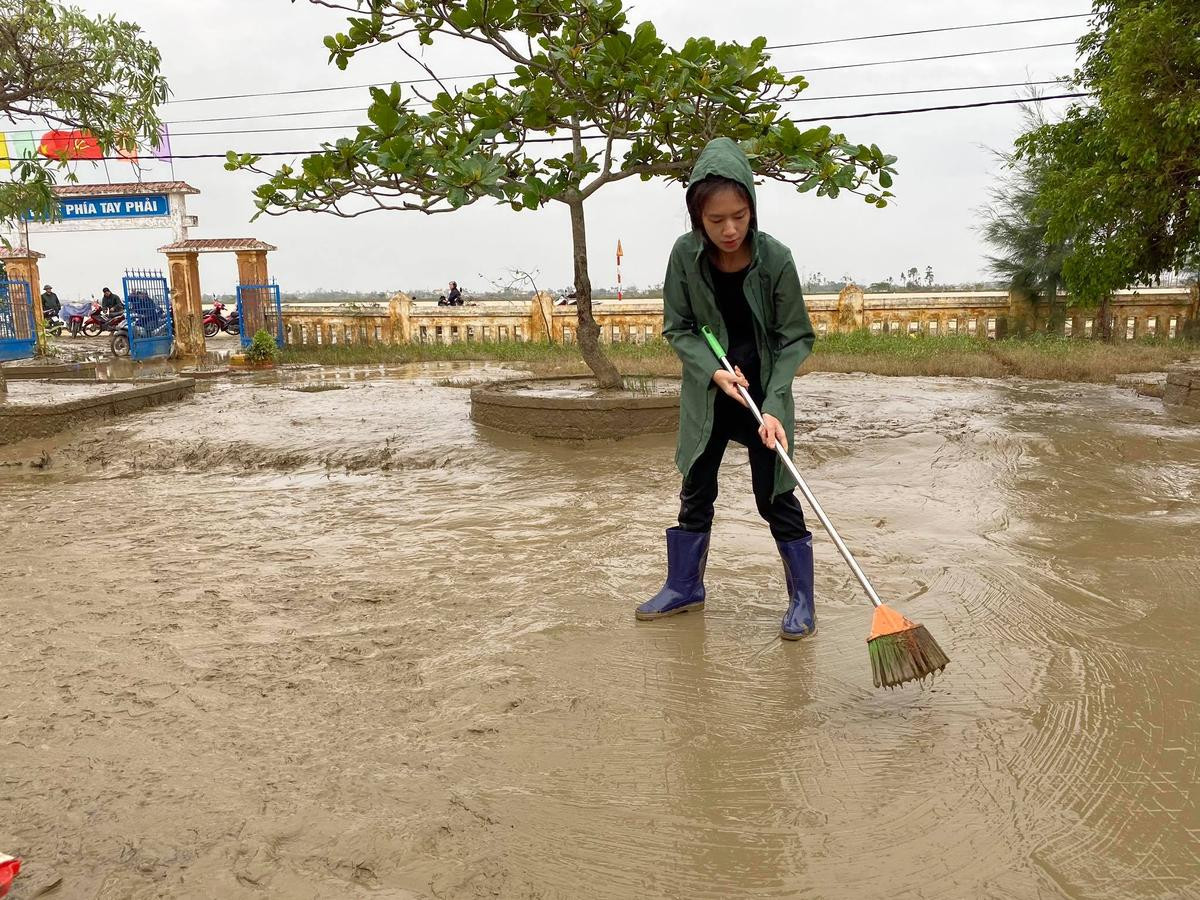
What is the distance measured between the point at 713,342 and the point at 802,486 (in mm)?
561

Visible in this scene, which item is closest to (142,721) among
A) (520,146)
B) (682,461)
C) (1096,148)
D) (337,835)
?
(337,835)

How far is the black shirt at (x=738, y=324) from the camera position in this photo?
2992 millimetres

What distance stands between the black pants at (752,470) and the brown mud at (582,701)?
349 millimetres

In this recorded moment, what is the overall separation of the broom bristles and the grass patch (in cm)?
706

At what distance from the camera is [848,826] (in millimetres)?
1862

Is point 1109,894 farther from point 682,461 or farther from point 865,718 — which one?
point 682,461

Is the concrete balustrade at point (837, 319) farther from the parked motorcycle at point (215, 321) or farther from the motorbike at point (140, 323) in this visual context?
the parked motorcycle at point (215, 321)

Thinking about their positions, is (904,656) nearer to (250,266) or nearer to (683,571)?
(683,571)

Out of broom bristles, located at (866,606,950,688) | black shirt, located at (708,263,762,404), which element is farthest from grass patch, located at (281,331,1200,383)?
broom bristles, located at (866,606,950,688)

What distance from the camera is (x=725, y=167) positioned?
271 cm

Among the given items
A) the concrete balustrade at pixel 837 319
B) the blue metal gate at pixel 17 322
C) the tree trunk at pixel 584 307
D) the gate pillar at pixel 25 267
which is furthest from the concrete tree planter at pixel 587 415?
the gate pillar at pixel 25 267

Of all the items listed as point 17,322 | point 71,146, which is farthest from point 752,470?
point 17,322

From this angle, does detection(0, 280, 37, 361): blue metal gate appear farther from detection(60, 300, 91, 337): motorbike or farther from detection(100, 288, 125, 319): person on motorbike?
detection(60, 300, 91, 337): motorbike

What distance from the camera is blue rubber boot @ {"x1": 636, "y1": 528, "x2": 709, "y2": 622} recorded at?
309 cm
